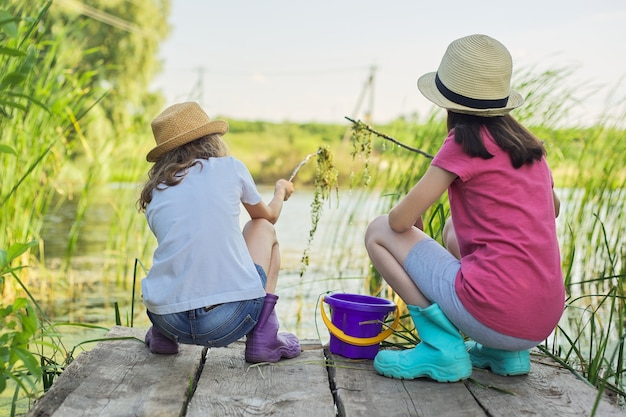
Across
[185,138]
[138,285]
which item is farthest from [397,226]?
[138,285]

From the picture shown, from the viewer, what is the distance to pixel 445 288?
6.75 ft

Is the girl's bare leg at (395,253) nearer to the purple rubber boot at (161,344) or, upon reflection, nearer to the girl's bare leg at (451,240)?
the girl's bare leg at (451,240)

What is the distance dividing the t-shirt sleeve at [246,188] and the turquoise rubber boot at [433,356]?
0.60m

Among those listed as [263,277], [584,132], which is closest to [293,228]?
[584,132]

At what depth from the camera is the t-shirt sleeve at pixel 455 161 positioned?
2.00 metres

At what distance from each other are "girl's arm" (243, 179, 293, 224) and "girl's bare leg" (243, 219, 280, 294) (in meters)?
0.02

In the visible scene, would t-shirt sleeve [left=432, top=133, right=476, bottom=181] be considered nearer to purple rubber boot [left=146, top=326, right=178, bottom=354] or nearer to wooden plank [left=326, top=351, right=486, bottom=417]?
wooden plank [left=326, top=351, right=486, bottom=417]

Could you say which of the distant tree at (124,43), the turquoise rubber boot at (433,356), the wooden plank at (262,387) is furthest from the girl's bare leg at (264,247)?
the distant tree at (124,43)

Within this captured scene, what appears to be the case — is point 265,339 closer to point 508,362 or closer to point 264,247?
point 264,247

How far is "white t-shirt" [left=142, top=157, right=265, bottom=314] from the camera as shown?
2090mm

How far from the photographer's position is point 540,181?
2.05m

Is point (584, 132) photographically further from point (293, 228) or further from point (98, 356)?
point (293, 228)

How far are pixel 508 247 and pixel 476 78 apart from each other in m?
0.50

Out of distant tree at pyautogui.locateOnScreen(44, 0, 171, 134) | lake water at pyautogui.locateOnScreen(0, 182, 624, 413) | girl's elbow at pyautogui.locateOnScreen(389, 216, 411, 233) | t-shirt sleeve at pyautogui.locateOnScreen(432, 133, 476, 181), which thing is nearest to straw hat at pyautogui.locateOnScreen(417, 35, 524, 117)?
t-shirt sleeve at pyautogui.locateOnScreen(432, 133, 476, 181)
